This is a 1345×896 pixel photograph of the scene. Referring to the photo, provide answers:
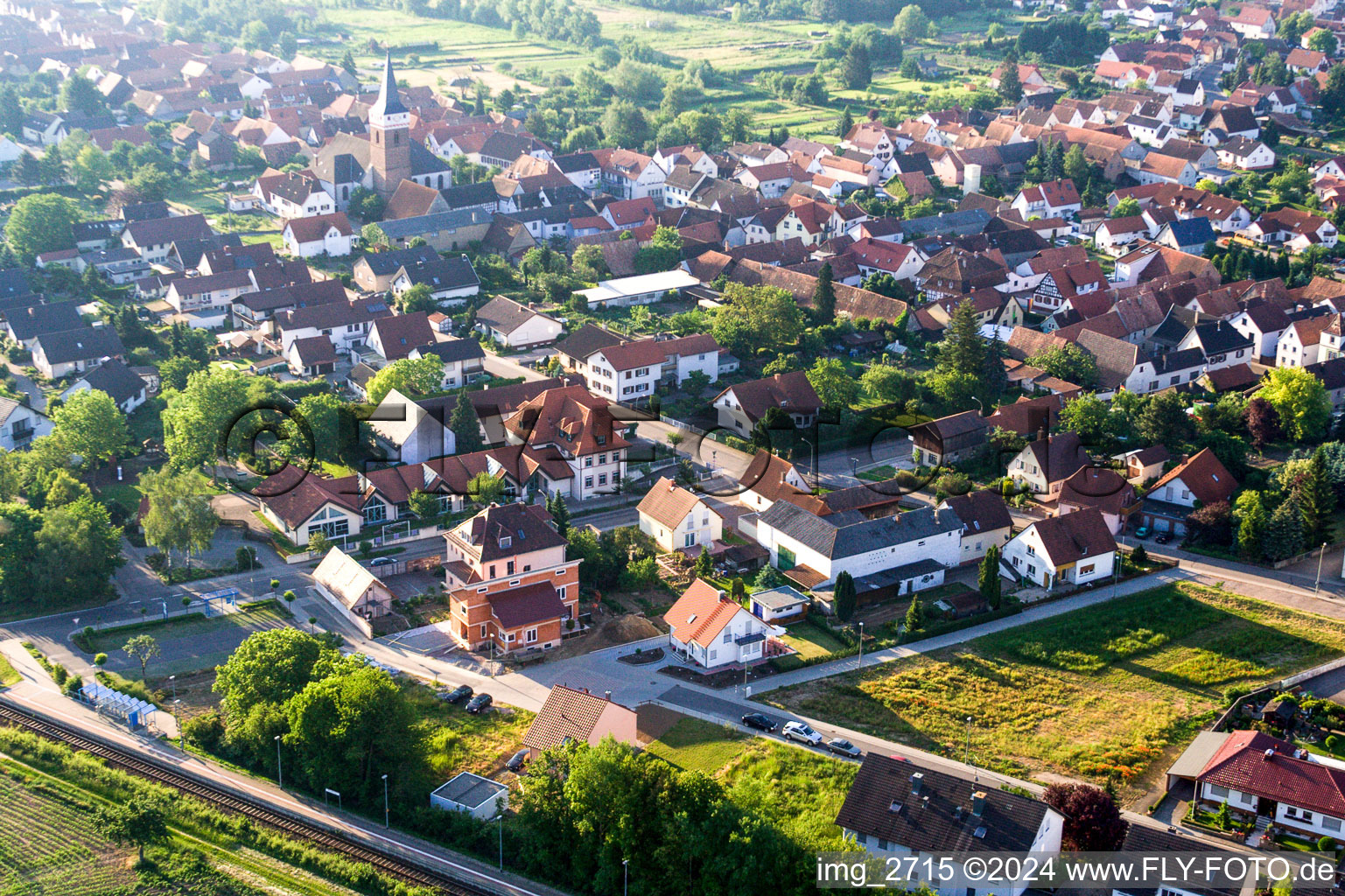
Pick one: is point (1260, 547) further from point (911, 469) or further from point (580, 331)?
point (580, 331)

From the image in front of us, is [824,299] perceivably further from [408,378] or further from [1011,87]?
[1011,87]

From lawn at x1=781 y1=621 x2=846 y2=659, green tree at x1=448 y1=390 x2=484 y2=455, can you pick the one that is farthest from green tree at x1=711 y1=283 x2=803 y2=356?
lawn at x1=781 y1=621 x2=846 y2=659

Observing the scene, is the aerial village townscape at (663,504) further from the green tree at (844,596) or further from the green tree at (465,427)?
the green tree at (465,427)

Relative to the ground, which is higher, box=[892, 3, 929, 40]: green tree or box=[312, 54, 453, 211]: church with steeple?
box=[892, 3, 929, 40]: green tree

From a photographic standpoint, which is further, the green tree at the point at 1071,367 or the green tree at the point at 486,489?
the green tree at the point at 1071,367

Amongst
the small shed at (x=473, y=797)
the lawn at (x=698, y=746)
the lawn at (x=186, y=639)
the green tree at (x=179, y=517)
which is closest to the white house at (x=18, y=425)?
the green tree at (x=179, y=517)

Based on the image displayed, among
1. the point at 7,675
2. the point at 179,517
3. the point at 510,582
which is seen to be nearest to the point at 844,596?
the point at 510,582

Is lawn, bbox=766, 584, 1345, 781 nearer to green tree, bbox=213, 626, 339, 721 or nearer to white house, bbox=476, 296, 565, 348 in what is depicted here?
green tree, bbox=213, 626, 339, 721
